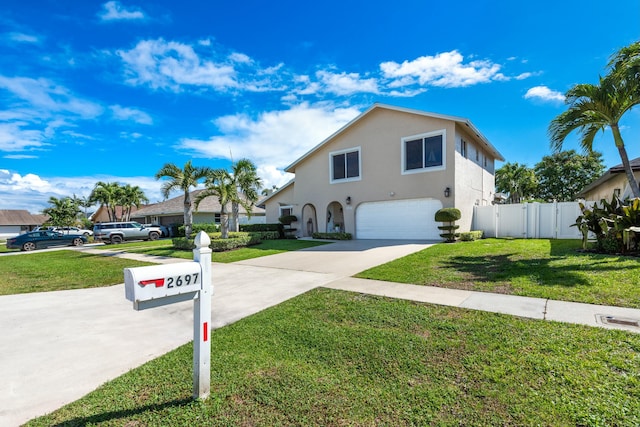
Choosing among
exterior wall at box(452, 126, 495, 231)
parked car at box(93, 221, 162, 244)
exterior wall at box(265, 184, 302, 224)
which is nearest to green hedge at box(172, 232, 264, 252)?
exterior wall at box(265, 184, 302, 224)

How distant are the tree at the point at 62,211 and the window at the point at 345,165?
37.0 meters

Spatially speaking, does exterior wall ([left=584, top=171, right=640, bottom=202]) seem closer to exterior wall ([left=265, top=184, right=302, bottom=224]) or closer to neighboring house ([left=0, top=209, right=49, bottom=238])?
exterior wall ([left=265, top=184, right=302, bottom=224])

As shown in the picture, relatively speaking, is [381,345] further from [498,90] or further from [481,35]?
[498,90]

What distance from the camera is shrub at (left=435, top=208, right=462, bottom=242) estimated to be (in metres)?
13.5

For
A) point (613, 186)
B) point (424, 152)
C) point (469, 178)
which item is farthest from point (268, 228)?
point (613, 186)

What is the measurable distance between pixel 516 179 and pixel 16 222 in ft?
261

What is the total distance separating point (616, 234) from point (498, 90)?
972 cm

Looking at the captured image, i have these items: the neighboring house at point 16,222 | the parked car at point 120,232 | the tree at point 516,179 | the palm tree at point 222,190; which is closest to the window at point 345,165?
the palm tree at point 222,190

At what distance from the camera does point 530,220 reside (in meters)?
14.6

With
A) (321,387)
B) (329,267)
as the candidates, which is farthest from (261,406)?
(329,267)

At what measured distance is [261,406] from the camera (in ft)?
8.29

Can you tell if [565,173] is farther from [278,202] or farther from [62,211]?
[62,211]

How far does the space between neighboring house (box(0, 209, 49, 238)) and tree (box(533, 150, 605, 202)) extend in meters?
75.5

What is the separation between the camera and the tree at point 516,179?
37.0 metres
